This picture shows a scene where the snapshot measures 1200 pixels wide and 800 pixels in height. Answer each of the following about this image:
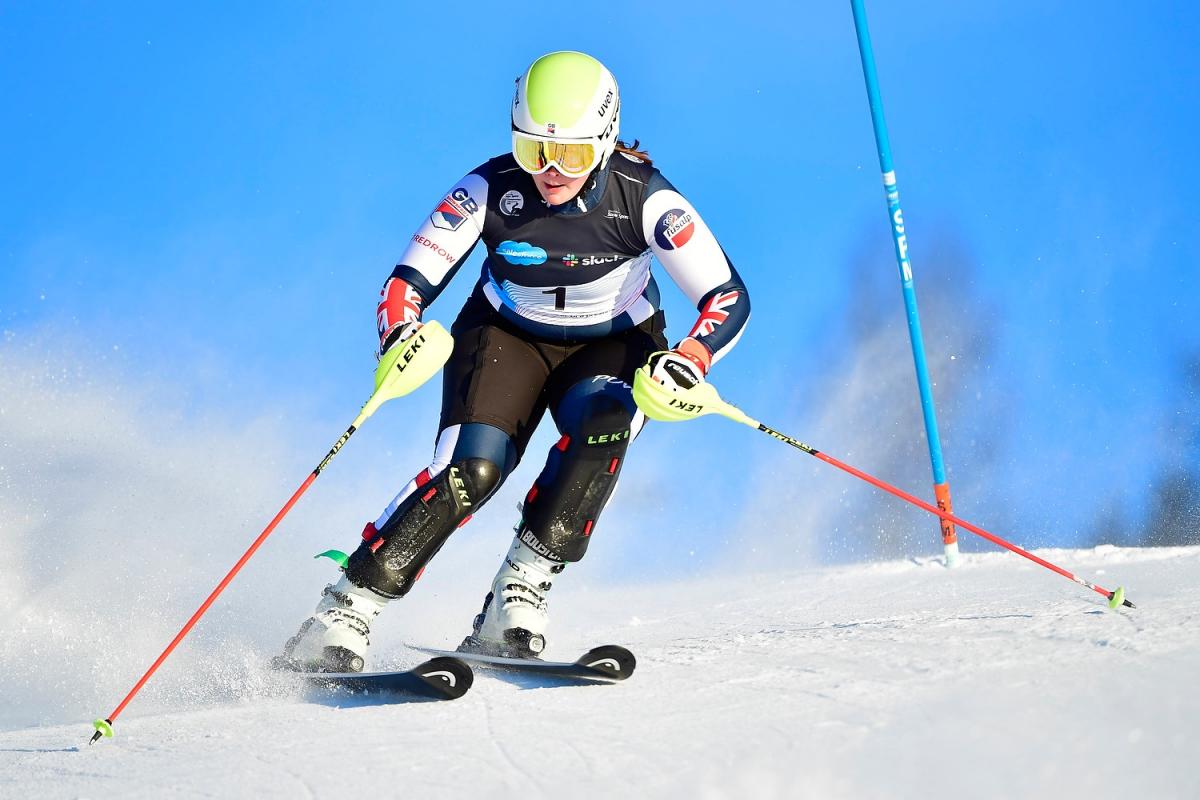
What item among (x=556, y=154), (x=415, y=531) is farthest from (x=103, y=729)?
(x=556, y=154)

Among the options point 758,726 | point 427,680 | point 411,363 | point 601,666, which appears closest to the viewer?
point 758,726

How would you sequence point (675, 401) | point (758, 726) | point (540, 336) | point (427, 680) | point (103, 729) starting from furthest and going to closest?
1. point (540, 336)
2. point (675, 401)
3. point (427, 680)
4. point (103, 729)
5. point (758, 726)

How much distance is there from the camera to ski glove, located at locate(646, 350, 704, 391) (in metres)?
4.32

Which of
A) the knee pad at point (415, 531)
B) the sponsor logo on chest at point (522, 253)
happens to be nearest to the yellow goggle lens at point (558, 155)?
the sponsor logo on chest at point (522, 253)

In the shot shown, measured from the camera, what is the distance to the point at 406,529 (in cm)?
434

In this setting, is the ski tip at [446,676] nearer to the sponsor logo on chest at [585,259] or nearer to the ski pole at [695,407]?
the ski pole at [695,407]

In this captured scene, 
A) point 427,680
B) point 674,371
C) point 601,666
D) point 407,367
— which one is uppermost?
point 674,371

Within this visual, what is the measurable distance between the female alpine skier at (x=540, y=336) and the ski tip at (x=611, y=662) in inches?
26.6

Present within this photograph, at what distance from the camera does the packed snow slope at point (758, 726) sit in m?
2.57

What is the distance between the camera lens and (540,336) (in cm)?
500

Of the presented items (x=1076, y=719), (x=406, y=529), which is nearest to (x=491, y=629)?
(x=406, y=529)

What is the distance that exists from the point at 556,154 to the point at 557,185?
15 cm

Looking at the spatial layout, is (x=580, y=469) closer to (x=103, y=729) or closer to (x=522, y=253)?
(x=522, y=253)

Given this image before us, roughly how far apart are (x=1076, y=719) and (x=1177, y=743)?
0.25 metres
